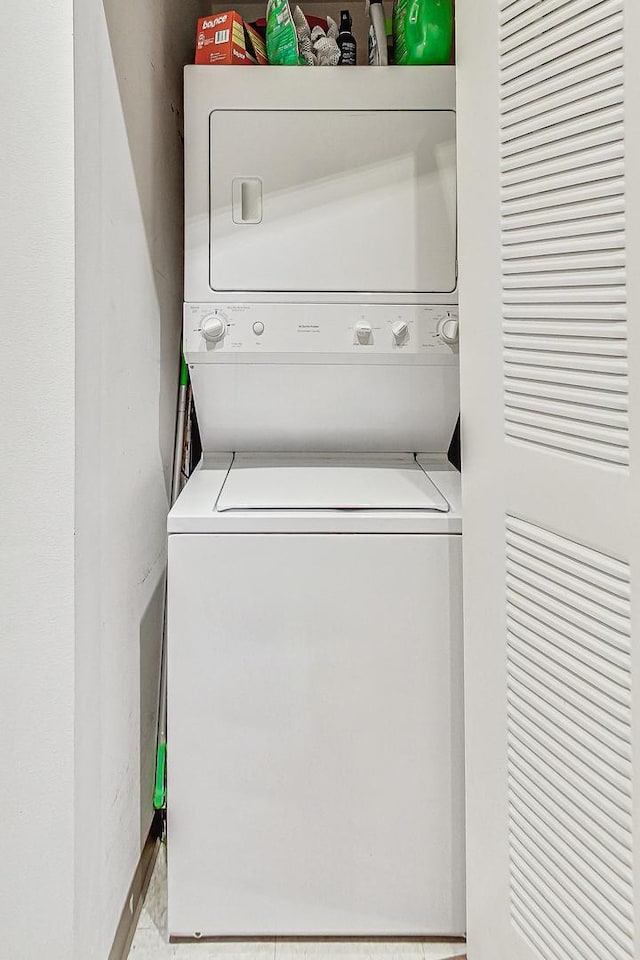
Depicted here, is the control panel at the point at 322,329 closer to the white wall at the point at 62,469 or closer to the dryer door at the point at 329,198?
the dryer door at the point at 329,198

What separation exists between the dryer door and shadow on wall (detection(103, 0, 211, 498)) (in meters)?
0.14

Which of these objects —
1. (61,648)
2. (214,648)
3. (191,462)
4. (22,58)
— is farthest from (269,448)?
(22,58)

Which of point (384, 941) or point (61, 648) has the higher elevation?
point (61, 648)

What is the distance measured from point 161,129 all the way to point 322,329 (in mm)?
576

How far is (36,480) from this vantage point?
1166mm

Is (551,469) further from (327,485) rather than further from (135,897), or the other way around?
(135,897)

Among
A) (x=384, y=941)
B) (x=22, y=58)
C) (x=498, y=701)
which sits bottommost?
(x=384, y=941)

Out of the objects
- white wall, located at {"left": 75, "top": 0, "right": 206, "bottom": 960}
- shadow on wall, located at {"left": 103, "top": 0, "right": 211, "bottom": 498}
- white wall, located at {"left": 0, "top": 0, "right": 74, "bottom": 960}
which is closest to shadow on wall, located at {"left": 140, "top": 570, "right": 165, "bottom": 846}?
white wall, located at {"left": 75, "top": 0, "right": 206, "bottom": 960}

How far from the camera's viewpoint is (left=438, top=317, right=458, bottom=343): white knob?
166 centimetres

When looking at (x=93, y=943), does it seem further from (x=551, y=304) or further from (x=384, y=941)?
(x=551, y=304)

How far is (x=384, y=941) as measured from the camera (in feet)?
5.05

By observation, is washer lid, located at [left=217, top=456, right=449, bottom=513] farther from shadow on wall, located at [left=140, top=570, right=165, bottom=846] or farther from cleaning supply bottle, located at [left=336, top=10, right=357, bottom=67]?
cleaning supply bottle, located at [left=336, top=10, right=357, bottom=67]

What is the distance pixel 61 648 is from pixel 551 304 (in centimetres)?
87

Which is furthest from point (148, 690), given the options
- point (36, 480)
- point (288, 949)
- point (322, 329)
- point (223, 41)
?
point (223, 41)
